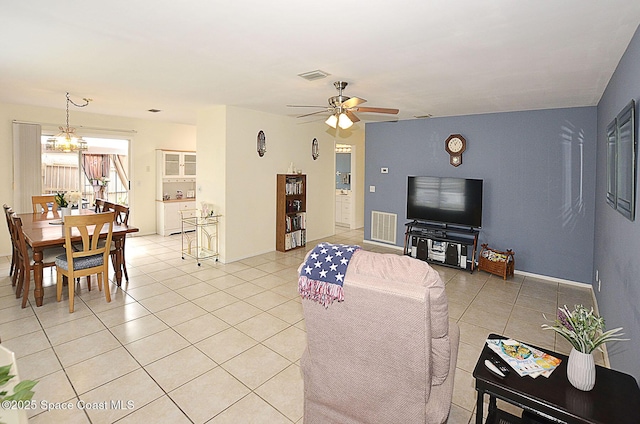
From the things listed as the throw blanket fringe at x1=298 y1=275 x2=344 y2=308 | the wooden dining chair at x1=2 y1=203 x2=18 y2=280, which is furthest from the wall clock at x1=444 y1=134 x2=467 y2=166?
the wooden dining chair at x1=2 y1=203 x2=18 y2=280

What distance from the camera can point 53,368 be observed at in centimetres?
263

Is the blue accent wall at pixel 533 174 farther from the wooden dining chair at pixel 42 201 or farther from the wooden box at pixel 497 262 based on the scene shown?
the wooden dining chair at pixel 42 201

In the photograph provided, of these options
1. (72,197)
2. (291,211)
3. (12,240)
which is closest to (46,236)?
(12,240)

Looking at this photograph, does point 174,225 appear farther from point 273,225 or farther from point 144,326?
point 144,326

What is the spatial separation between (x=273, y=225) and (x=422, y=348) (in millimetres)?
5092

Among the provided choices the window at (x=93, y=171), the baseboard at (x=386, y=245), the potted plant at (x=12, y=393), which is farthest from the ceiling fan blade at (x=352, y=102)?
the window at (x=93, y=171)

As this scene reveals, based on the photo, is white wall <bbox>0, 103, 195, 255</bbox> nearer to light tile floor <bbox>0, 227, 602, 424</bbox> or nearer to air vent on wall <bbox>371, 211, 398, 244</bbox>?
light tile floor <bbox>0, 227, 602, 424</bbox>

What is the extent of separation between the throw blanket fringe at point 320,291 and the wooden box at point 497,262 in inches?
167

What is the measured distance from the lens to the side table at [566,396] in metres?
1.46

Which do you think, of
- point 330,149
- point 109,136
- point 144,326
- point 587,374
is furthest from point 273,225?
point 587,374

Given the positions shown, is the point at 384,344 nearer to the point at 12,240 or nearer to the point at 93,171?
the point at 12,240

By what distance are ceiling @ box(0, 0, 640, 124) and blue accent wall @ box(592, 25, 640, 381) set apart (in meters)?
0.21

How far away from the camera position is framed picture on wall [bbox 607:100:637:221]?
7.06 ft

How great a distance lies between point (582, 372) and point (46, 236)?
477cm
